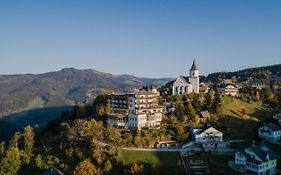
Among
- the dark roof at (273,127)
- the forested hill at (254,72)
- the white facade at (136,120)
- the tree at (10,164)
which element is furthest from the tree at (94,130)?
the forested hill at (254,72)

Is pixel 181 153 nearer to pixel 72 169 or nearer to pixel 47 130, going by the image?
pixel 72 169

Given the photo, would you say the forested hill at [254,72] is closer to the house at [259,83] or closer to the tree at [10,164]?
the house at [259,83]

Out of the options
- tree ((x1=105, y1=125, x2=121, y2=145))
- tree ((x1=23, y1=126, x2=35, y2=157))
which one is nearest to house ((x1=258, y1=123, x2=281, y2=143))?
tree ((x1=105, y1=125, x2=121, y2=145))

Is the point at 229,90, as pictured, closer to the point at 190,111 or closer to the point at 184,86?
the point at 184,86

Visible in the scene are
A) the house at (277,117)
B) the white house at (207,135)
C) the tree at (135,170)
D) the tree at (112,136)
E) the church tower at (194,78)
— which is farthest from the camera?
the church tower at (194,78)

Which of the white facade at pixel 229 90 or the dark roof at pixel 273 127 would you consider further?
the white facade at pixel 229 90

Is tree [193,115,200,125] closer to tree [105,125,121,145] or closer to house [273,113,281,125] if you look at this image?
tree [105,125,121,145]
